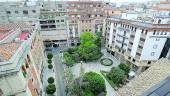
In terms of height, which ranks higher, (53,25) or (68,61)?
(53,25)

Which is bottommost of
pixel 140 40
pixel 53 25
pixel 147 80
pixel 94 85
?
pixel 94 85

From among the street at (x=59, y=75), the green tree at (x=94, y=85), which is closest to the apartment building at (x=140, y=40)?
the green tree at (x=94, y=85)

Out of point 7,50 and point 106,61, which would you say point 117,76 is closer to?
point 106,61

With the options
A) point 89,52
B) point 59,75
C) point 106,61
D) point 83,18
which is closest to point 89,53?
point 89,52

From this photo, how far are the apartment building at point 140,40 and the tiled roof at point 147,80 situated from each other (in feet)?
22.3

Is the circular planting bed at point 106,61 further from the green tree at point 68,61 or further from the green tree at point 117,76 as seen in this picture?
the green tree at point 68,61

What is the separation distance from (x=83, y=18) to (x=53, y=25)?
39.7ft

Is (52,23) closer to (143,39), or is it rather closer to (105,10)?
(105,10)

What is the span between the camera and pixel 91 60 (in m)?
42.2

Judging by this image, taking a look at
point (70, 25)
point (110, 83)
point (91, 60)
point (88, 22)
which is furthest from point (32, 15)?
point (110, 83)

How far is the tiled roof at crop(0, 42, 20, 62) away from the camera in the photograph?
45.7 ft

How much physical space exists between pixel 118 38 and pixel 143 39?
30.2 ft

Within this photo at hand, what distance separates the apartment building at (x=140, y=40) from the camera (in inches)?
1243

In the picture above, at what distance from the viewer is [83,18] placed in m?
48.8
